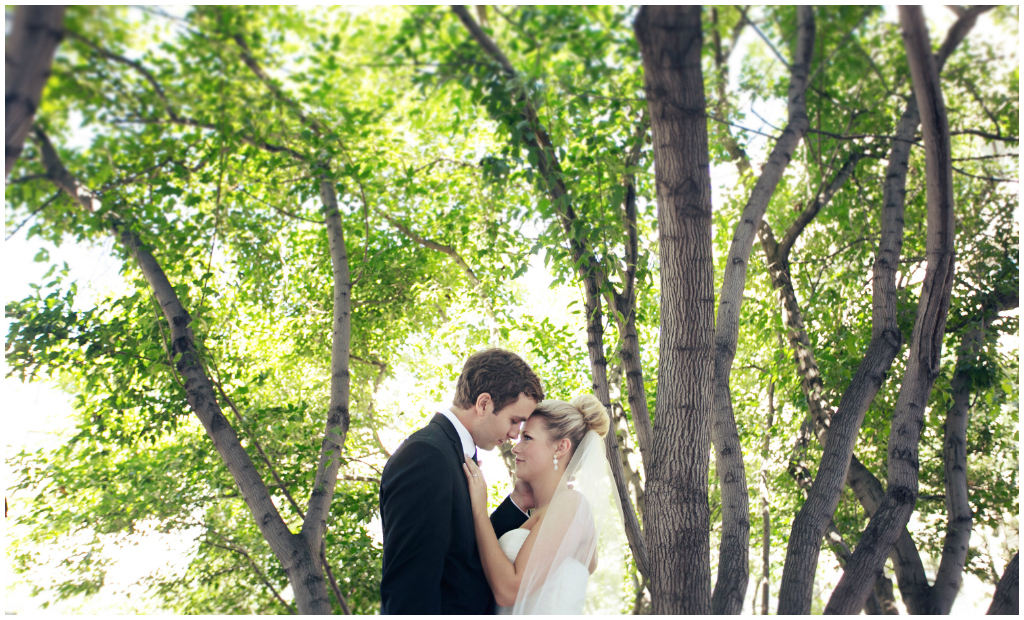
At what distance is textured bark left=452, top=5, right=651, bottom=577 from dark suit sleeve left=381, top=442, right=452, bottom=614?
1.23m

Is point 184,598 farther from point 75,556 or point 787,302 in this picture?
point 787,302

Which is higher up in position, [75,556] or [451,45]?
[451,45]

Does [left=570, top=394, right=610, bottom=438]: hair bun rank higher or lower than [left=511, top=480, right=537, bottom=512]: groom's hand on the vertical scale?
higher

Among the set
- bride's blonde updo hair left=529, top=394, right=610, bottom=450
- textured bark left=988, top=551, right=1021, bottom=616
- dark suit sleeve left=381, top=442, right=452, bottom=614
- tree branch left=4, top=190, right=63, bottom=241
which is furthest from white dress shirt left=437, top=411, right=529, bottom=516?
textured bark left=988, top=551, right=1021, bottom=616

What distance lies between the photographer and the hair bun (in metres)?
2.81

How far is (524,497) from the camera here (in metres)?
2.77

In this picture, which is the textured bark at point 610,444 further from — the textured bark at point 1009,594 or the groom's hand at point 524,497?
the textured bark at point 1009,594

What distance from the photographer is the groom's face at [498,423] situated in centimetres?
246

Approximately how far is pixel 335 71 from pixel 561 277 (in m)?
1.49

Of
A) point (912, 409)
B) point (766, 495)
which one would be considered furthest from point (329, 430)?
point (766, 495)

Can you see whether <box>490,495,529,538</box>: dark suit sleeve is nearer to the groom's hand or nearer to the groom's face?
the groom's hand

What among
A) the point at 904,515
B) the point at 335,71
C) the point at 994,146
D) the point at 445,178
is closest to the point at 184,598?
the point at 445,178

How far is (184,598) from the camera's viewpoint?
5211mm

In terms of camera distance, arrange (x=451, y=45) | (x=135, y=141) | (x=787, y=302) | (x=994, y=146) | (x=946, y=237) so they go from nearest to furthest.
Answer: (x=135, y=141), (x=451, y=45), (x=946, y=237), (x=994, y=146), (x=787, y=302)
